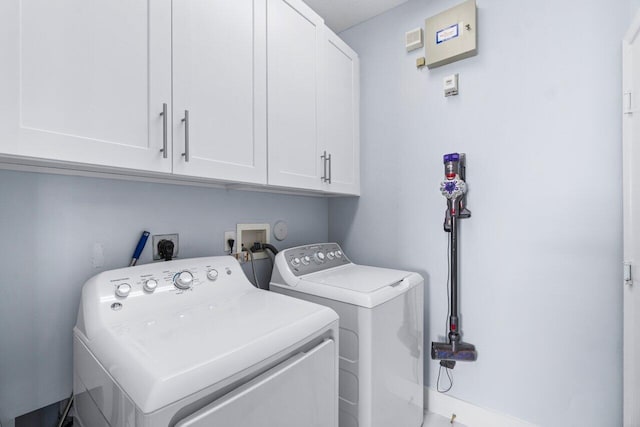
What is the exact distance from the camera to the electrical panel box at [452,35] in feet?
5.43

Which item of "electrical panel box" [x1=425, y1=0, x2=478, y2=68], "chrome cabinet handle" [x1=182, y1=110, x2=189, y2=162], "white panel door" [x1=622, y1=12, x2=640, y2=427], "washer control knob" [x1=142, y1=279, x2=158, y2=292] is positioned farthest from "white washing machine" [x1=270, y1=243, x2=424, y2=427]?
"electrical panel box" [x1=425, y1=0, x2=478, y2=68]

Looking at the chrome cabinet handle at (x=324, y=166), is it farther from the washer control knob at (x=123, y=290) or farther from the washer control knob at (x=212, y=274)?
the washer control knob at (x=123, y=290)

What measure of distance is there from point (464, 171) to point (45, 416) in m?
2.18

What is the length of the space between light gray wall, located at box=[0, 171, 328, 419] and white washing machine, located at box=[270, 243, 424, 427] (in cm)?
72

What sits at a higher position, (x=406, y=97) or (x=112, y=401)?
(x=406, y=97)

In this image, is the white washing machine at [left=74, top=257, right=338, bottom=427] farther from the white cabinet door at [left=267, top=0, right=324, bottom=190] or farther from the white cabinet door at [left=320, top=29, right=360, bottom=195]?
the white cabinet door at [left=320, top=29, right=360, bottom=195]

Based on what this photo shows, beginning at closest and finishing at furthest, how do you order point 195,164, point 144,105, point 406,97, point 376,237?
point 144,105 → point 195,164 → point 406,97 → point 376,237

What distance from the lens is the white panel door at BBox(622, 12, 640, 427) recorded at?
118 cm

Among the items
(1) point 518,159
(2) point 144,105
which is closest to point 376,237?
(1) point 518,159

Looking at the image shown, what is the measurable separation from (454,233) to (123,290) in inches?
62.8

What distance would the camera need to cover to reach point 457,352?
170cm

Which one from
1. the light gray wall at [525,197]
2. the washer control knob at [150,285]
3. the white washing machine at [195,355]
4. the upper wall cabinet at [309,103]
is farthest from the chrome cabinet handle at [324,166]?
the washer control knob at [150,285]

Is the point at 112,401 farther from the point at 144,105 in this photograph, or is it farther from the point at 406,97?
the point at 406,97

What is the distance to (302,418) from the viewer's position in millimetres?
887
